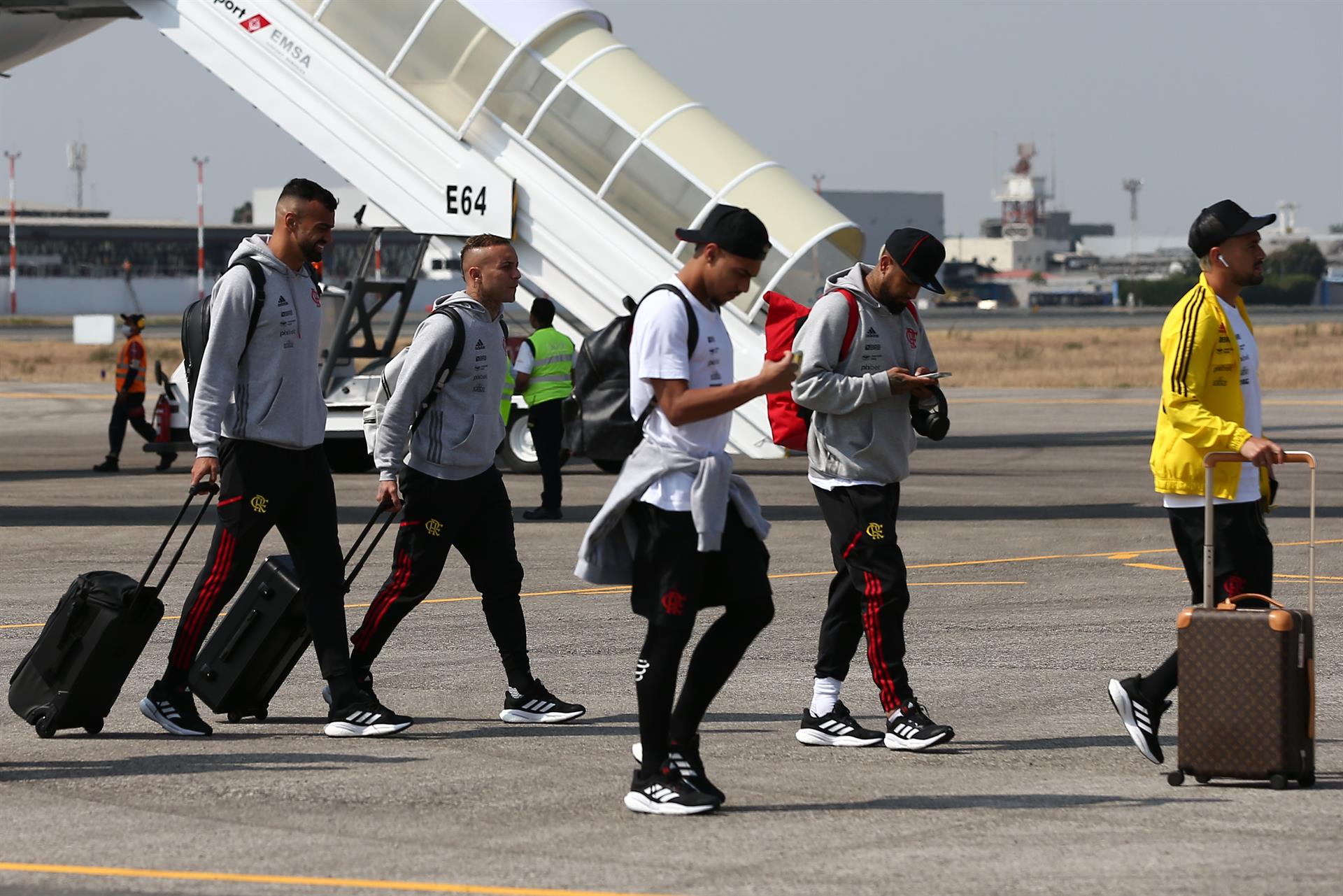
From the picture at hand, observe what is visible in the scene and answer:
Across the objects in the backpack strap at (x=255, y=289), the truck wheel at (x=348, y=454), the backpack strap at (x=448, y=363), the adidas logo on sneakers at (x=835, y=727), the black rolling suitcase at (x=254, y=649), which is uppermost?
the backpack strap at (x=255, y=289)

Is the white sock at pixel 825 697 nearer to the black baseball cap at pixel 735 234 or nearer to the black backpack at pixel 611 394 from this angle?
the black backpack at pixel 611 394

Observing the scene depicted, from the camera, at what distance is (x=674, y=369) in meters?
5.86

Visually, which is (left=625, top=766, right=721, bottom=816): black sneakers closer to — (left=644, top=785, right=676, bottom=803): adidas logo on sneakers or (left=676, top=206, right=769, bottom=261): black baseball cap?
(left=644, top=785, right=676, bottom=803): adidas logo on sneakers

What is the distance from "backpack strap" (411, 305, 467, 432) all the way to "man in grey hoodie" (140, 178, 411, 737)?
1.40 ft

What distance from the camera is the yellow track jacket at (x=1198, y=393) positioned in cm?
656

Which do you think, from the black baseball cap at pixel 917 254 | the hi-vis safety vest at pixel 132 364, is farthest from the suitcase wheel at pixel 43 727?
the hi-vis safety vest at pixel 132 364

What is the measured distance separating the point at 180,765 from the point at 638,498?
2019 mm

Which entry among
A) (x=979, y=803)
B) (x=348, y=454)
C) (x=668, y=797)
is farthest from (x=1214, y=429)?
(x=348, y=454)


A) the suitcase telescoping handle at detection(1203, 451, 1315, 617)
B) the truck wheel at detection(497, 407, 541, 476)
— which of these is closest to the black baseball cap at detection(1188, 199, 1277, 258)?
the suitcase telescoping handle at detection(1203, 451, 1315, 617)

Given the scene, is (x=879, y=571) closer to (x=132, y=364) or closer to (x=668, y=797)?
(x=668, y=797)

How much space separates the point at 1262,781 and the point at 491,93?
15.3 meters

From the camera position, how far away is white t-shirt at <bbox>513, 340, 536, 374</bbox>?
16.9 m

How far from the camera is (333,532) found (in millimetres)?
7285

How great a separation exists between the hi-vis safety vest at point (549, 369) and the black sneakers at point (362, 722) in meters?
9.47
